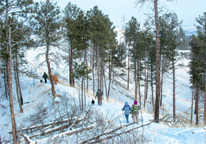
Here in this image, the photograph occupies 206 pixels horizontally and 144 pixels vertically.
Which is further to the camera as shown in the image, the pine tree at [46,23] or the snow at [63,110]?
the pine tree at [46,23]

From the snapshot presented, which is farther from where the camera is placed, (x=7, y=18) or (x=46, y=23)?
(x=46, y=23)

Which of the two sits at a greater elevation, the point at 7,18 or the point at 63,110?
the point at 7,18

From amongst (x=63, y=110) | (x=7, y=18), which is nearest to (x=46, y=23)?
(x=7, y=18)

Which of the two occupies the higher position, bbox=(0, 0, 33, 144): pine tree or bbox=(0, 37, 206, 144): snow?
bbox=(0, 0, 33, 144): pine tree

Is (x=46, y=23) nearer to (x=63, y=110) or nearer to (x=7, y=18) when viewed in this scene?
(x=7, y=18)

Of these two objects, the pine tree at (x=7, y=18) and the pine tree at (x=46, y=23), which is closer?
the pine tree at (x=7, y=18)

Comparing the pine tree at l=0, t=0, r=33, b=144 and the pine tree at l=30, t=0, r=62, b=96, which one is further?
the pine tree at l=30, t=0, r=62, b=96

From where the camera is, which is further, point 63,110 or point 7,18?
point 63,110

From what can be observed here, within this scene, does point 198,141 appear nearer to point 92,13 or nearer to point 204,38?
point 204,38

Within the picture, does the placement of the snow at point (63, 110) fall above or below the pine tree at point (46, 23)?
below

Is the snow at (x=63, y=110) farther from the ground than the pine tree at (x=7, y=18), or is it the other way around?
the pine tree at (x=7, y=18)

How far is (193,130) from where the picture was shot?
6312 millimetres

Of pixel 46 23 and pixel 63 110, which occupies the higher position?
pixel 46 23

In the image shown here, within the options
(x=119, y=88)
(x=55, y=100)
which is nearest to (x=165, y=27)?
(x=55, y=100)
